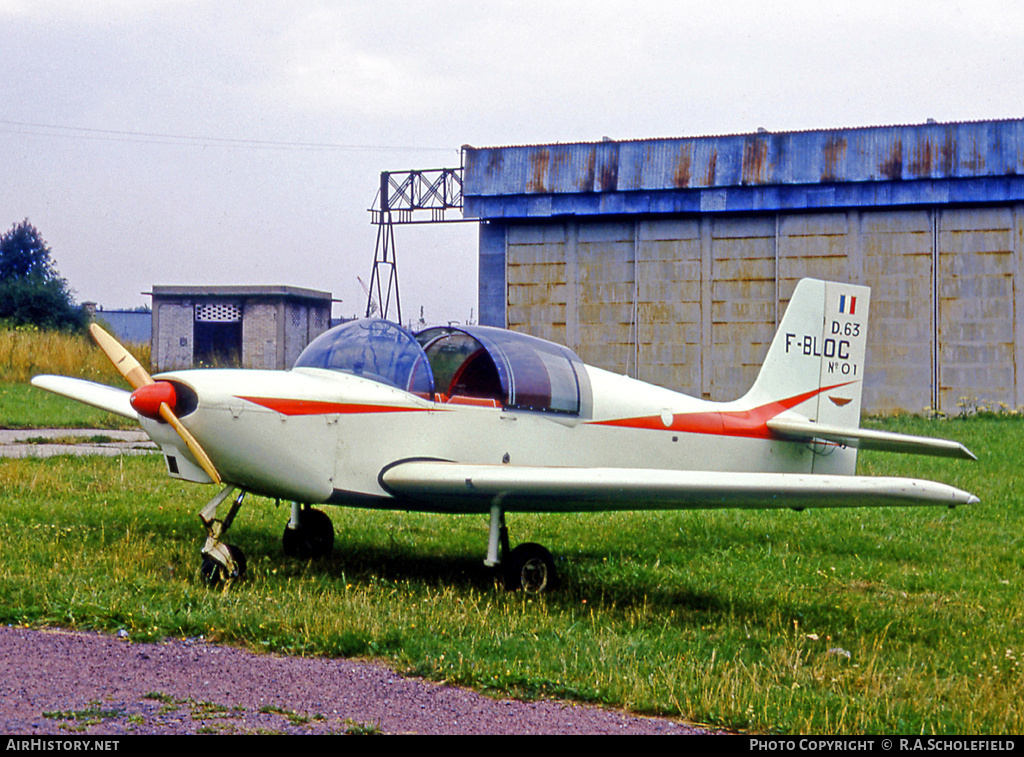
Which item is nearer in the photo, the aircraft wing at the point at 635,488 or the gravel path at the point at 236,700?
the gravel path at the point at 236,700

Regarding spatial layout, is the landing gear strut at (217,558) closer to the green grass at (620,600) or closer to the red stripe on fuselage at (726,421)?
the green grass at (620,600)

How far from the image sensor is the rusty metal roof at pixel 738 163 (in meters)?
25.2

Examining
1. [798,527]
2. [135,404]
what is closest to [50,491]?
[135,404]

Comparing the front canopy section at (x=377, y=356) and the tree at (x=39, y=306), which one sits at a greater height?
the tree at (x=39, y=306)

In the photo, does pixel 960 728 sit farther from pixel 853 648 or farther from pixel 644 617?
pixel 644 617

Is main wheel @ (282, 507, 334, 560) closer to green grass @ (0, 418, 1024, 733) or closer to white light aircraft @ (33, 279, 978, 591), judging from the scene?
white light aircraft @ (33, 279, 978, 591)

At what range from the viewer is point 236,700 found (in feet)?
14.3

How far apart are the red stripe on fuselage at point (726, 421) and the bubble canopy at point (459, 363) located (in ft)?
1.85

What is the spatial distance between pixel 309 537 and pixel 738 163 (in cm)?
2127

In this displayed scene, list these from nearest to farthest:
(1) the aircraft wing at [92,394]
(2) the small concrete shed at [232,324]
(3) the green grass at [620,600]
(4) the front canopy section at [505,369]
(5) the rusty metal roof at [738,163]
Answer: (3) the green grass at [620,600] < (4) the front canopy section at [505,369] < (1) the aircraft wing at [92,394] < (5) the rusty metal roof at [738,163] < (2) the small concrete shed at [232,324]

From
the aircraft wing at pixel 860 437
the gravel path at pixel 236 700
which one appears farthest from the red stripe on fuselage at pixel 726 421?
the gravel path at pixel 236 700

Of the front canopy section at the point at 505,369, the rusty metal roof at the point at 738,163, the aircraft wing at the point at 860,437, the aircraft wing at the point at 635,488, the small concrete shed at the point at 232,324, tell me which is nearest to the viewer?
the aircraft wing at the point at 635,488

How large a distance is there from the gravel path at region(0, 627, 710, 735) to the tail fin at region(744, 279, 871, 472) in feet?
18.7

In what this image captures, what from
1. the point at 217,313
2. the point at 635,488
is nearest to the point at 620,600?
the point at 635,488
